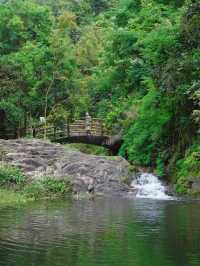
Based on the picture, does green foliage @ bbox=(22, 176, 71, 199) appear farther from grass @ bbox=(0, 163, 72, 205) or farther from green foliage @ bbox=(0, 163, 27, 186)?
green foliage @ bbox=(0, 163, 27, 186)

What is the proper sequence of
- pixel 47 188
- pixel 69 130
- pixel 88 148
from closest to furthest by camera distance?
pixel 47 188
pixel 69 130
pixel 88 148

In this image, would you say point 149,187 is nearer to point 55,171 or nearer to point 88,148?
point 55,171

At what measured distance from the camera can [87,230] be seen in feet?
51.7

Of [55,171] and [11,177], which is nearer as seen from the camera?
[11,177]

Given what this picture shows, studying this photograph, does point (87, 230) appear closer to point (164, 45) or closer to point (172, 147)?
point (164, 45)

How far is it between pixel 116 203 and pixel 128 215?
4.73m

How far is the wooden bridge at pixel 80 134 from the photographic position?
1623 inches

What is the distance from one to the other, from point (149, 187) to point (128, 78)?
12053 mm

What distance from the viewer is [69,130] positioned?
137 feet

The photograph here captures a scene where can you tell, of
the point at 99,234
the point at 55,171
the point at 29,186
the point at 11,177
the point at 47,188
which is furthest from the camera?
the point at 55,171

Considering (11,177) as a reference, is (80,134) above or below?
above

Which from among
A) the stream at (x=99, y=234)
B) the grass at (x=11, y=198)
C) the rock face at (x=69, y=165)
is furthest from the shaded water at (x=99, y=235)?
the rock face at (x=69, y=165)

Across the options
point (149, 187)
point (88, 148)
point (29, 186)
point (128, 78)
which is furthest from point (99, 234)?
point (88, 148)

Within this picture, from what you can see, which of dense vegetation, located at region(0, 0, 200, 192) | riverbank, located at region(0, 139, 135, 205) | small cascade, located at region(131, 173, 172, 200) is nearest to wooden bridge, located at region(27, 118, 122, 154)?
dense vegetation, located at region(0, 0, 200, 192)
